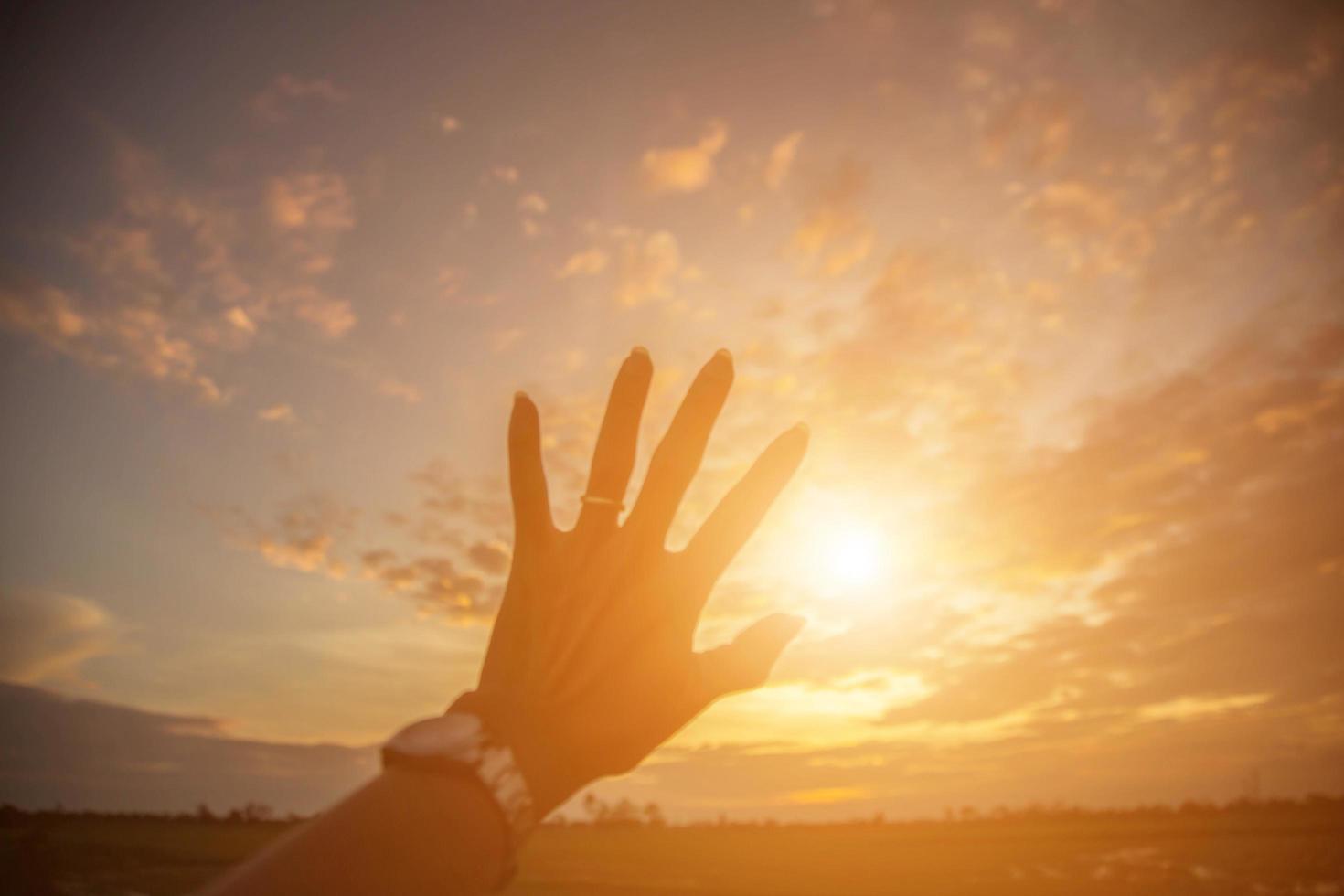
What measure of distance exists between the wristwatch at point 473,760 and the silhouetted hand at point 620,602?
0.16 m

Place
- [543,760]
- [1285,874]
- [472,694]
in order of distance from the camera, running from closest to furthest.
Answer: [543,760] → [472,694] → [1285,874]

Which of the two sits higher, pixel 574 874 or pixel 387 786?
pixel 387 786

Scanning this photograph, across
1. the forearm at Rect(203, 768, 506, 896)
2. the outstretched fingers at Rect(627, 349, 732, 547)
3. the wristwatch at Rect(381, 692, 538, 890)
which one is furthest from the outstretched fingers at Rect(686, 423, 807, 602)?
the forearm at Rect(203, 768, 506, 896)

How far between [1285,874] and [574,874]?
2892 centimetres

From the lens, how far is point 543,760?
208cm

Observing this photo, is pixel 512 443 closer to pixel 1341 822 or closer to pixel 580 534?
pixel 580 534

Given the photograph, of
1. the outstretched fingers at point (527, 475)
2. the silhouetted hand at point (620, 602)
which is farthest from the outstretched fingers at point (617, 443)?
the outstretched fingers at point (527, 475)

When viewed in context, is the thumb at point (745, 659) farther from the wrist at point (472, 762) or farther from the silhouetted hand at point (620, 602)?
the wrist at point (472, 762)

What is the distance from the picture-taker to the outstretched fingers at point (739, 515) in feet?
7.71

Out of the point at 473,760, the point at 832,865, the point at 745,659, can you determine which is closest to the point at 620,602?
the point at 745,659

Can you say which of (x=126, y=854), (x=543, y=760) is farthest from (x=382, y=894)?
(x=126, y=854)

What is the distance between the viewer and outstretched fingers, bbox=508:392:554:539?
2.38 meters

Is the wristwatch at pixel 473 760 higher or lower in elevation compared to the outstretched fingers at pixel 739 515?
lower

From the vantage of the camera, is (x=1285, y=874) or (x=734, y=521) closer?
(x=734, y=521)
